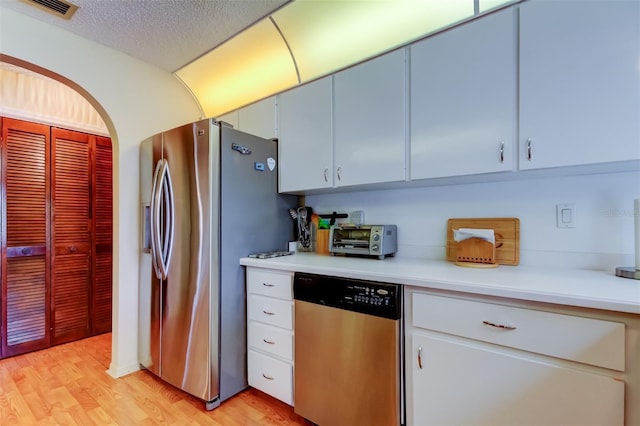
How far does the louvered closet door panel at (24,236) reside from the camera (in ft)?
7.80

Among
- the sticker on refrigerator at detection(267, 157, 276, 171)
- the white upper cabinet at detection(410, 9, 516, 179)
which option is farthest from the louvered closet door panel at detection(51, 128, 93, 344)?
the white upper cabinet at detection(410, 9, 516, 179)

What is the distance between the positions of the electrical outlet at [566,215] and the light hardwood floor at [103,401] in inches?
68.1

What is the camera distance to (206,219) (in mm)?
1770

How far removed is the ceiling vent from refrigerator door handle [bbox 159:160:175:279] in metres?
1.05

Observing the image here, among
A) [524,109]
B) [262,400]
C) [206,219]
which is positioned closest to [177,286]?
[206,219]

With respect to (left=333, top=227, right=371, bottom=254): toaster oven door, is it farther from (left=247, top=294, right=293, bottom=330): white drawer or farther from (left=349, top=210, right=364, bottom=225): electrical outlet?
(left=247, top=294, right=293, bottom=330): white drawer

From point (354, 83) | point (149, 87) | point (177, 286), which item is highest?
point (149, 87)

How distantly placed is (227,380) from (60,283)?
2.00 meters

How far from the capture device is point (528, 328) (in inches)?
40.6

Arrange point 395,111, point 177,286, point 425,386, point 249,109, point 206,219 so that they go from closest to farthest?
point 425,386
point 395,111
point 206,219
point 177,286
point 249,109

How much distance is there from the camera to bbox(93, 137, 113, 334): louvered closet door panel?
9.34ft

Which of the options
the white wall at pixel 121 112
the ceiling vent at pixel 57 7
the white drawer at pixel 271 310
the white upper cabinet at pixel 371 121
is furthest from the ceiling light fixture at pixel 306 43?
the white drawer at pixel 271 310

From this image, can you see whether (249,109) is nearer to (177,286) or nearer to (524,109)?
(177,286)

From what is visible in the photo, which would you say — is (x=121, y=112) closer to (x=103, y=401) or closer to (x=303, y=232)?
(x=303, y=232)
